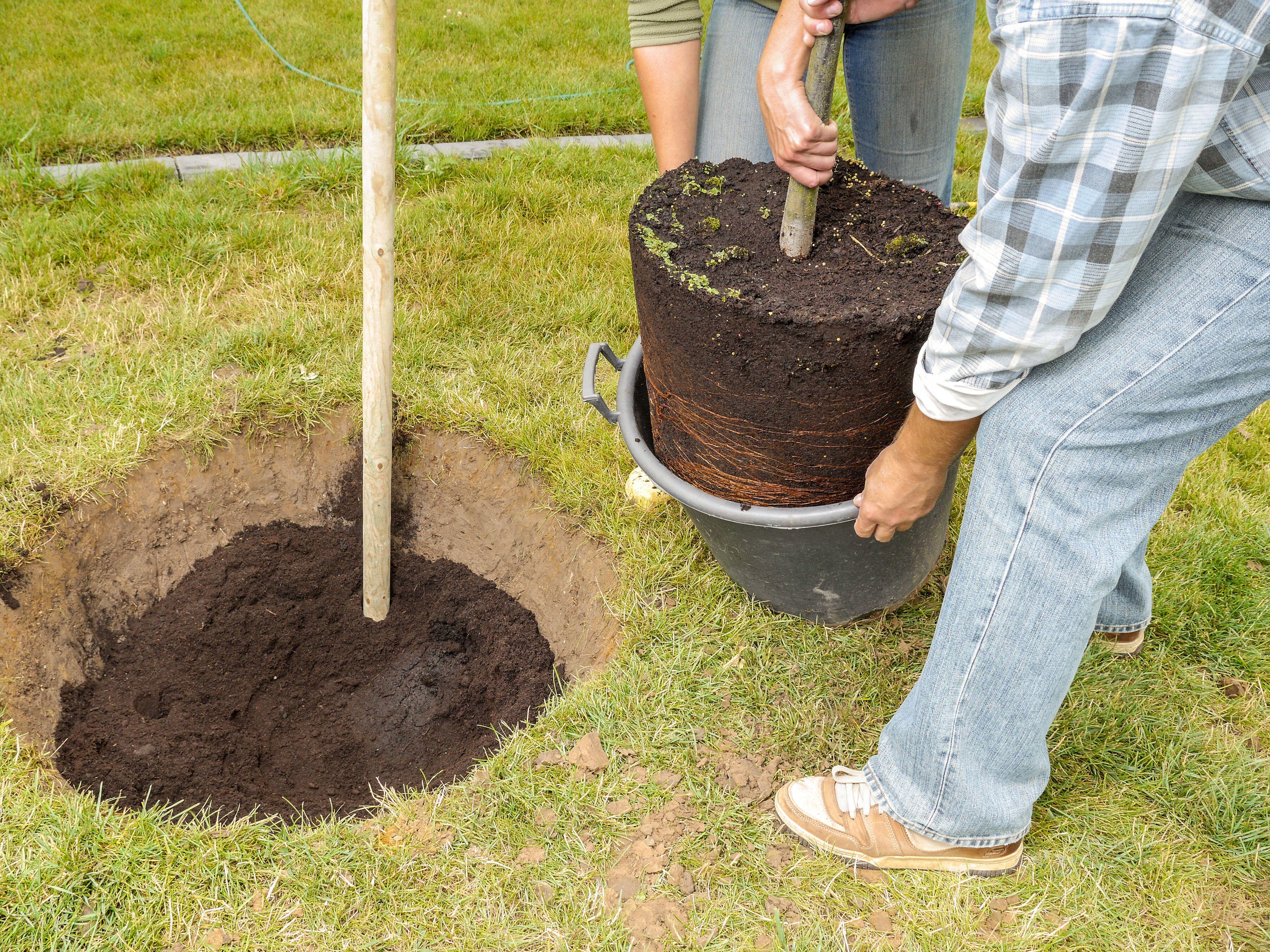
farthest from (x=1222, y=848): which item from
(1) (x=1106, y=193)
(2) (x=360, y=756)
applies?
(2) (x=360, y=756)

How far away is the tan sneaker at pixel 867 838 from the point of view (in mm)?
1563

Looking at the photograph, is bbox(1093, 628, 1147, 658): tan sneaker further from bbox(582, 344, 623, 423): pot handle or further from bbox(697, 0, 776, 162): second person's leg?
bbox(697, 0, 776, 162): second person's leg

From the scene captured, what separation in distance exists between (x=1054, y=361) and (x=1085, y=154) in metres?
0.33

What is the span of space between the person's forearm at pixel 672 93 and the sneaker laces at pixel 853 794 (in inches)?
63.5

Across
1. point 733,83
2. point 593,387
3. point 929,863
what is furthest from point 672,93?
point 929,863

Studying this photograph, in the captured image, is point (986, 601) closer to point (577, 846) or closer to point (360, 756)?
point (577, 846)

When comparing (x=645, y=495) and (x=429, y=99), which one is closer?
(x=645, y=495)

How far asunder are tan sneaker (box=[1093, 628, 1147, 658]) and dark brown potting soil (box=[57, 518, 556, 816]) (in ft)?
4.29

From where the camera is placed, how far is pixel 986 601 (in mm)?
1326

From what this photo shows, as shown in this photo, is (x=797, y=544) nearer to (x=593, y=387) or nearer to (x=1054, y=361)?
(x=593, y=387)

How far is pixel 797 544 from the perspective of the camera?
1805mm

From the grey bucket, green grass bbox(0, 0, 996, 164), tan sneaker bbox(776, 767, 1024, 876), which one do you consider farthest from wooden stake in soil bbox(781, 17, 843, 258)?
green grass bbox(0, 0, 996, 164)

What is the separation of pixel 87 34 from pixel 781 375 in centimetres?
488

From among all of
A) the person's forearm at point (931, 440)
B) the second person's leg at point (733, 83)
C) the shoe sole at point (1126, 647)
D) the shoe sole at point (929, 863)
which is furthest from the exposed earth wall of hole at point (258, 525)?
the shoe sole at point (1126, 647)
